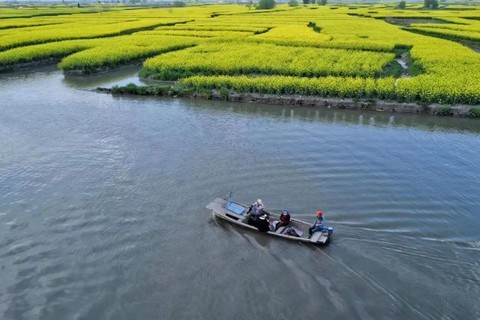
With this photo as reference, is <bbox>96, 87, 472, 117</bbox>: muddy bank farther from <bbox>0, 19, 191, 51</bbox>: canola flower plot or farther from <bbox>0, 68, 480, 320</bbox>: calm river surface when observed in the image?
<bbox>0, 19, 191, 51</bbox>: canola flower plot

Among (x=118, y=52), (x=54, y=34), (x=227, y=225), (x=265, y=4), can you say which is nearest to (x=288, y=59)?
(x=118, y=52)

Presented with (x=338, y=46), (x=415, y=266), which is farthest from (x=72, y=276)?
(x=338, y=46)

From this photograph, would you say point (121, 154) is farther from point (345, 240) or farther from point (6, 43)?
point (6, 43)

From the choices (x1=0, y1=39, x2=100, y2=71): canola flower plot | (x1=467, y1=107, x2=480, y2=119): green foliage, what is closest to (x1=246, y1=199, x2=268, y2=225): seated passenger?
(x1=467, y1=107, x2=480, y2=119): green foliage

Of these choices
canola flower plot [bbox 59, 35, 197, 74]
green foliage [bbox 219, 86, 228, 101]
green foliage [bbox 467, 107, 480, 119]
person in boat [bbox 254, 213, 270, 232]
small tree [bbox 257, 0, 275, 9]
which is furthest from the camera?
small tree [bbox 257, 0, 275, 9]

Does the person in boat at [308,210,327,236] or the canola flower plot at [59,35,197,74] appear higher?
the canola flower plot at [59,35,197,74]

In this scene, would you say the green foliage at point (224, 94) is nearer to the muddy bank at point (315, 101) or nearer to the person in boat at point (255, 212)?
the muddy bank at point (315, 101)
